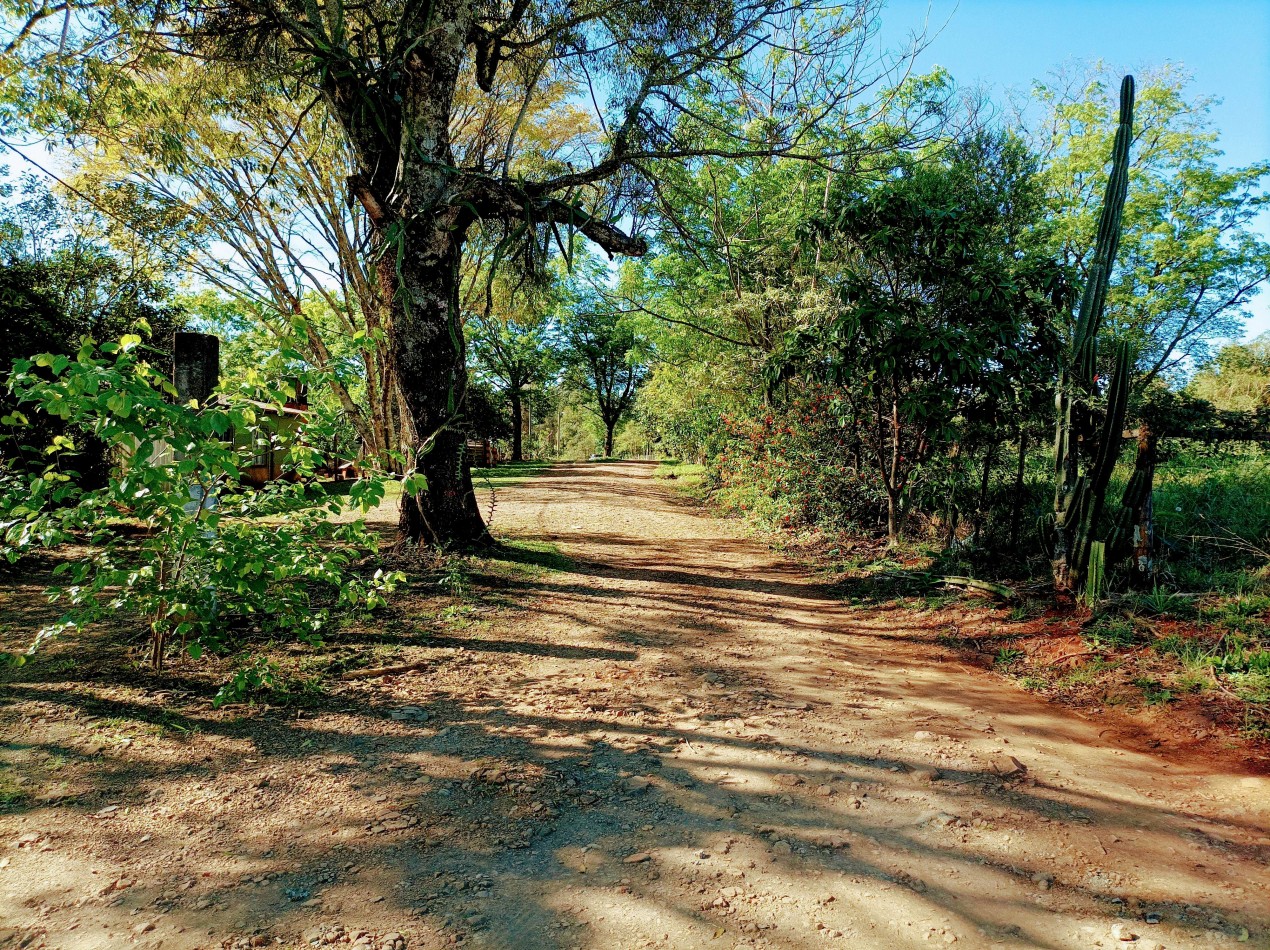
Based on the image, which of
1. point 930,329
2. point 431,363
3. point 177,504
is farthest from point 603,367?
point 177,504

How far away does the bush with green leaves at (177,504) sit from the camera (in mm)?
2871

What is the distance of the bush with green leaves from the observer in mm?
2871

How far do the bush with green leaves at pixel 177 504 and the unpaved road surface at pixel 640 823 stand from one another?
583mm

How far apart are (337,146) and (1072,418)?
1110 centimetres

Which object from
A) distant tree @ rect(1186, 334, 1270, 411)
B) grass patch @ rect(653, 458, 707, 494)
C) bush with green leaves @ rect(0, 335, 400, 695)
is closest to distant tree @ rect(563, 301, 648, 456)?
grass patch @ rect(653, 458, 707, 494)

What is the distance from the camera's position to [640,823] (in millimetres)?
2668

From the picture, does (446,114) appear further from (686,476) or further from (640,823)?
(686,476)

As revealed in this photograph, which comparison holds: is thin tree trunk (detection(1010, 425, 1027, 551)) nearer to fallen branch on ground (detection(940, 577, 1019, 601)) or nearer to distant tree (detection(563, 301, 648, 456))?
fallen branch on ground (detection(940, 577, 1019, 601))

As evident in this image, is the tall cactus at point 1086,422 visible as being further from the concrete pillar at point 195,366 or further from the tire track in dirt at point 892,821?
the concrete pillar at point 195,366

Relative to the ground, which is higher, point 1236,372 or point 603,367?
point 603,367

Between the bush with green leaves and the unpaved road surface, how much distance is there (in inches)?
22.9

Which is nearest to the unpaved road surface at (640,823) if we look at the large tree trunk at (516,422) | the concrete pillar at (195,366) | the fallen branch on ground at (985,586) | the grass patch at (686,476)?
the fallen branch on ground at (985,586)

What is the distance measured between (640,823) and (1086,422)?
4.62m

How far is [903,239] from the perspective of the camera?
6.49m
